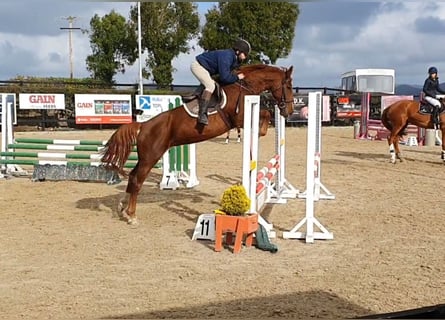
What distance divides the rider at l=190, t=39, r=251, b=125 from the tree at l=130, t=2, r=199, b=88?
901 inches

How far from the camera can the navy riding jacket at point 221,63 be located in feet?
21.3

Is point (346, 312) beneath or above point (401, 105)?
beneath

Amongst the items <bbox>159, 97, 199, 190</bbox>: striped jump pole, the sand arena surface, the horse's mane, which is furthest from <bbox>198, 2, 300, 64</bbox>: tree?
the horse's mane

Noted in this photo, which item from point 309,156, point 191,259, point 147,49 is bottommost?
point 191,259

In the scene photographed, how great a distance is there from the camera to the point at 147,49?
3155 cm

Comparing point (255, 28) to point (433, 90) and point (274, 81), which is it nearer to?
point (433, 90)

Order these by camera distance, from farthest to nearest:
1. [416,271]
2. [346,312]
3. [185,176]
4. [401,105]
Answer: [401,105] < [185,176] < [416,271] < [346,312]

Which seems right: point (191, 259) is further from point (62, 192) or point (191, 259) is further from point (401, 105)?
point (401, 105)

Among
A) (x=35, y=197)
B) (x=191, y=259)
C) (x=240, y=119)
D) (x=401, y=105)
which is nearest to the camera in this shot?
(x=191, y=259)

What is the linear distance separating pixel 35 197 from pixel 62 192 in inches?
21.9

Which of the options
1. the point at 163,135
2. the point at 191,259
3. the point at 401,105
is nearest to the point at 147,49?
the point at 401,105

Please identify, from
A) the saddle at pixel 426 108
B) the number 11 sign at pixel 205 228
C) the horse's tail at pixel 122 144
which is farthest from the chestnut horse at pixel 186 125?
the saddle at pixel 426 108

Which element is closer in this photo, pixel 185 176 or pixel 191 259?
pixel 191 259

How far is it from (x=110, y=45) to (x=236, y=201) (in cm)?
2752
